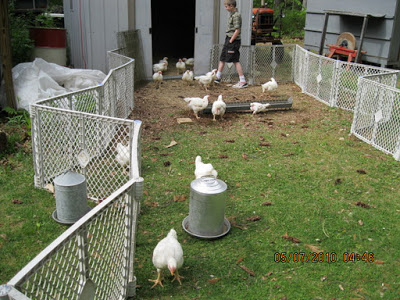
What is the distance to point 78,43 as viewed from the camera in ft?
38.4

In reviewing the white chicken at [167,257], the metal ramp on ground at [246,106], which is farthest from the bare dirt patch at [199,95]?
Result: the white chicken at [167,257]

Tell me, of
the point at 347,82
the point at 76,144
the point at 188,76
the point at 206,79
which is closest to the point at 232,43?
the point at 206,79

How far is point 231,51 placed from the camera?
37.2 feet

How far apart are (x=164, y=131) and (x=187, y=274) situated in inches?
171

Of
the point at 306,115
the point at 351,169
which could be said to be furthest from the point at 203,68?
the point at 351,169

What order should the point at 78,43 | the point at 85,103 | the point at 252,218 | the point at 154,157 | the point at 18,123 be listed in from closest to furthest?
the point at 252,218
the point at 85,103
the point at 154,157
the point at 18,123
the point at 78,43

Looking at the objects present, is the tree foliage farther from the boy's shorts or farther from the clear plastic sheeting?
the clear plastic sheeting

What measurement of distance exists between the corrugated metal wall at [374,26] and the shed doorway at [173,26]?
6126 millimetres

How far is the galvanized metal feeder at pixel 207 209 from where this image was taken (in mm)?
4277

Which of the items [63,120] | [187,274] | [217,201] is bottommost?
[187,274]

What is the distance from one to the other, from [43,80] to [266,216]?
603 centimetres

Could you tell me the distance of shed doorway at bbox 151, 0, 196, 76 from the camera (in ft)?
61.0

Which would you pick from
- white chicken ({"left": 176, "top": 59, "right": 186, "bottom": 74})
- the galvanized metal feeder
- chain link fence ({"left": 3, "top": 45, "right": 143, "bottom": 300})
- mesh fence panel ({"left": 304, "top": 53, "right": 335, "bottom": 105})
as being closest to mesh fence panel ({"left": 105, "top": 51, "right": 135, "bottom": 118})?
chain link fence ({"left": 3, "top": 45, "right": 143, "bottom": 300})

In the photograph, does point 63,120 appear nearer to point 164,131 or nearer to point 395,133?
point 164,131
